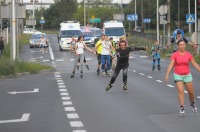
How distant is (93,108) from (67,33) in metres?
44.3

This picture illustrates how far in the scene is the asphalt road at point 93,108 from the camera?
11.8 meters

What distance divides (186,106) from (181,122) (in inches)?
116

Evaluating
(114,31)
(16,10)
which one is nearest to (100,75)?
(16,10)

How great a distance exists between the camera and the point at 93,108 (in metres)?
15.0

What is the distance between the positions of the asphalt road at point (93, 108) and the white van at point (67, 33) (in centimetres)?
3408

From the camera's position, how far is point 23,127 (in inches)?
473

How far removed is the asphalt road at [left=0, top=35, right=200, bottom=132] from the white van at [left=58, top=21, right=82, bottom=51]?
34.1 m

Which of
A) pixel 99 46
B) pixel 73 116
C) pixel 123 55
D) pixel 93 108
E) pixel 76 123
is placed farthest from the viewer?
pixel 99 46

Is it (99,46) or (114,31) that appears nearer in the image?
(99,46)

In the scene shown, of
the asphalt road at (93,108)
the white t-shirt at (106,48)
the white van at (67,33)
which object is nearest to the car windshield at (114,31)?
the white van at (67,33)

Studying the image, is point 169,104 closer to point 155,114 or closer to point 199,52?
point 155,114

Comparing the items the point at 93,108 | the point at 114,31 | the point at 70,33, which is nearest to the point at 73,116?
the point at 93,108

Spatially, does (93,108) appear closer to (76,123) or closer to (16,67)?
(76,123)

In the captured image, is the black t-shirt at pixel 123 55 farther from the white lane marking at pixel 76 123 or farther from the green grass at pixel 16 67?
the green grass at pixel 16 67
